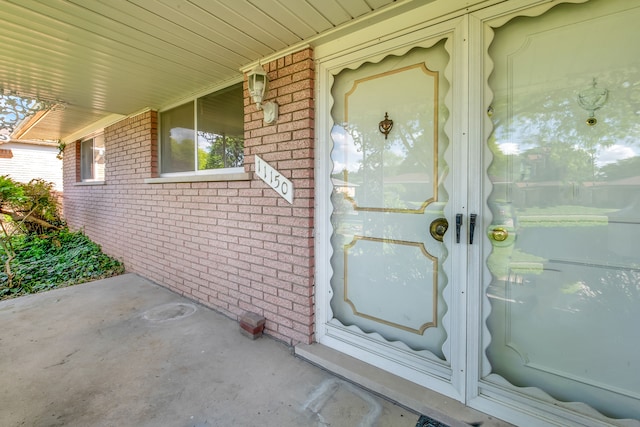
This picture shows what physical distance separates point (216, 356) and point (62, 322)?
1881mm

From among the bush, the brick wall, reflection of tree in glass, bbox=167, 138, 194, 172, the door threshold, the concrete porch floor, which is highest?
reflection of tree in glass, bbox=167, 138, 194, 172

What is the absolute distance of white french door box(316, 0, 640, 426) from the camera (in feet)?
4.31

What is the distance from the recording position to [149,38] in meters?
2.14

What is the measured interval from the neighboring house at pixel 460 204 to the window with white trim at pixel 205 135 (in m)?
0.40

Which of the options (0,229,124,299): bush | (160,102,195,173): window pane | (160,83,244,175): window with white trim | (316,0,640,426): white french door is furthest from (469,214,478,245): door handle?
(0,229,124,299): bush

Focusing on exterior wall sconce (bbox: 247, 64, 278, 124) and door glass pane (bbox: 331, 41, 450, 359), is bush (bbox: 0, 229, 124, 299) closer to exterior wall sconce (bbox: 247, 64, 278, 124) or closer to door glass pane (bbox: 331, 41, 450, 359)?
exterior wall sconce (bbox: 247, 64, 278, 124)

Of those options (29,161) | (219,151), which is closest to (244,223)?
(219,151)

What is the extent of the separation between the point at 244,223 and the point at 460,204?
6.24 feet

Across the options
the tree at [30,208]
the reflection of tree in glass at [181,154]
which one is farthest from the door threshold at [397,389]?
the tree at [30,208]

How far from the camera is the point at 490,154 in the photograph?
1.55 meters

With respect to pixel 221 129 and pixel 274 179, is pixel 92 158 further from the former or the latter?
pixel 274 179

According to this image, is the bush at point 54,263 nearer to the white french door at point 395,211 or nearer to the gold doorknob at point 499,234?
the white french door at point 395,211

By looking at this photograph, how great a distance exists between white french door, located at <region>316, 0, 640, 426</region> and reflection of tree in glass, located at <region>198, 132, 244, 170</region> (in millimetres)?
1387

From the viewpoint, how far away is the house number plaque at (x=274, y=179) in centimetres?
231
